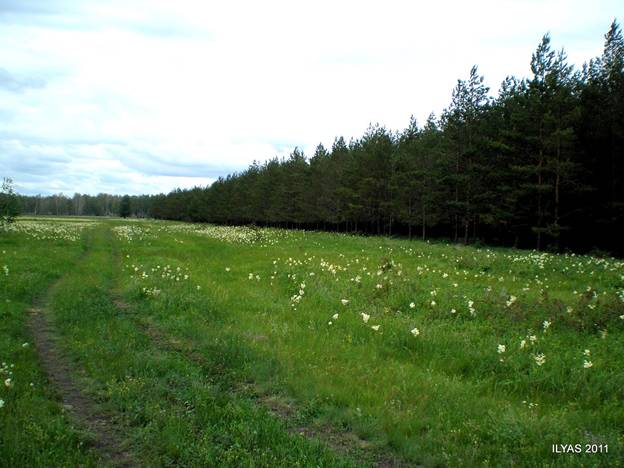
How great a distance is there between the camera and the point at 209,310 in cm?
1246

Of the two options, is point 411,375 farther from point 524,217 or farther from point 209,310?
point 524,217

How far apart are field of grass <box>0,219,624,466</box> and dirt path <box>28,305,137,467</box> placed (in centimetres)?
6

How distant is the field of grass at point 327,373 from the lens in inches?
215

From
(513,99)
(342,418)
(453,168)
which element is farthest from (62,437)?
(513,99)

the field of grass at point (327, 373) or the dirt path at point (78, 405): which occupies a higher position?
the field of grass at point (327, 373)

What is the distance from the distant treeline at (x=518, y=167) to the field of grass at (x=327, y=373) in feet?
68.4

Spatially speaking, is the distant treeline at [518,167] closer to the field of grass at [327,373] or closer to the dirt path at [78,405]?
the field of grass at [327,373]

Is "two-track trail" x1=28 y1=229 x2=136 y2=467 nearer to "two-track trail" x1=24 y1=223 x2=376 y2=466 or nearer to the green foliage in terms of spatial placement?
"two-track trail" x1=24 y1=223 x2=376 y2=466

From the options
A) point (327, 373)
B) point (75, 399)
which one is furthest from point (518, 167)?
point (75, 399)

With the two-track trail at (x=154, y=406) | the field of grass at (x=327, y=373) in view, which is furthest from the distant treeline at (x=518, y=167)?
the two-track trail at (x=154, y=406)

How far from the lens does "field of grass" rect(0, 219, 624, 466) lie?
546 centimetres

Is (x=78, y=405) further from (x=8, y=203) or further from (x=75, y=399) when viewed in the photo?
(x=8, y=203)

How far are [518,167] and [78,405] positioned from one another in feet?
108

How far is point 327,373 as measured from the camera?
25.5ft
